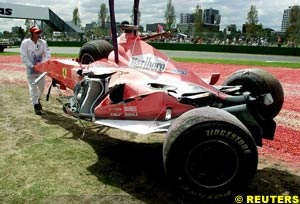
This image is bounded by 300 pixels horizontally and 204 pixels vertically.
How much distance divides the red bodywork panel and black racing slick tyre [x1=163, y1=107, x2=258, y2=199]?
98cm

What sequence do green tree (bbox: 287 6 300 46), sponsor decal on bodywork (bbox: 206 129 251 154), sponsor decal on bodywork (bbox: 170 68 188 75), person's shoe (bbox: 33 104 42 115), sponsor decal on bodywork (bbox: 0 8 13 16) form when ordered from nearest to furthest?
sponsor decal on bodywork (bbox: 206 129 251 154), sponsor decal on bodywork (bbox: 170 68 188 75), person's shoe (bbox: 33 104 42 115), green tree (bbox: 287 6 300 46), sponsor decal on bodywork (bbox: 0 8 13 16)

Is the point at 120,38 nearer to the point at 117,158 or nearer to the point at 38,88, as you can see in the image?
the point at 117,158

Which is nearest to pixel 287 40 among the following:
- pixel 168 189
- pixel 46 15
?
pixel 46 15

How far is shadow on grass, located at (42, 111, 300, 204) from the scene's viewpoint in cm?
421

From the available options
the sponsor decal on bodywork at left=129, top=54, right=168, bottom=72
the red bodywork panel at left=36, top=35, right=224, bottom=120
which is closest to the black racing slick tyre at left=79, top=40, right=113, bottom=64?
the red bodywork panel at left=36, top=35, right=224, bottom=120

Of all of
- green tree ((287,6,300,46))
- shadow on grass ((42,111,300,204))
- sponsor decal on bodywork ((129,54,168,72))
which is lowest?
shadow on grass ((42,111,300,204))

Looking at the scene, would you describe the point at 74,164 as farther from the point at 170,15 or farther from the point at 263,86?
the point at 170,15

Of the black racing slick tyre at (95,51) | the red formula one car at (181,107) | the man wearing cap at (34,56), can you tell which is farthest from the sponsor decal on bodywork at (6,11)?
the black racing slick tyre at (95,51)

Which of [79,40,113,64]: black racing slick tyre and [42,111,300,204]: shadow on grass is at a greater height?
[79,40,113,64]: black racing slick tyre

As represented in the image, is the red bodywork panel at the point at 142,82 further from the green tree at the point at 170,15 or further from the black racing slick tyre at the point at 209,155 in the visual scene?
the green tree at the point at 170,15

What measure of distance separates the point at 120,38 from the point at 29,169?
9.48 feet

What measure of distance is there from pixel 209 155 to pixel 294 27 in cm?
4280

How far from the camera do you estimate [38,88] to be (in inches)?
322

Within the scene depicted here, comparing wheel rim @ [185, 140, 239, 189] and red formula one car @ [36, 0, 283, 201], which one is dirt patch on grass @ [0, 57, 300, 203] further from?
red formula one car @ [36, 0, 283, 201]
